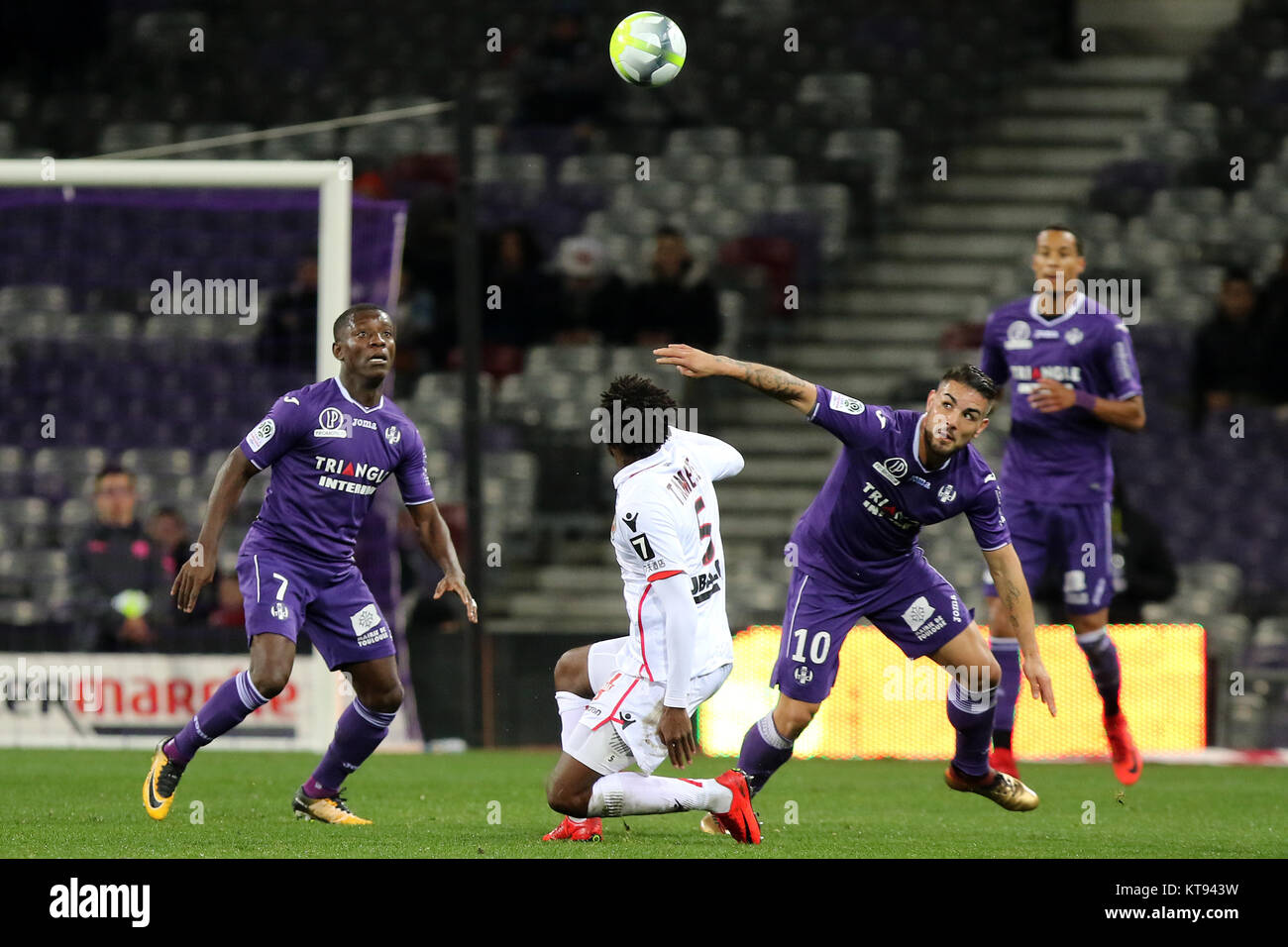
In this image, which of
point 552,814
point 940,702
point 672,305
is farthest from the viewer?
point 672,305

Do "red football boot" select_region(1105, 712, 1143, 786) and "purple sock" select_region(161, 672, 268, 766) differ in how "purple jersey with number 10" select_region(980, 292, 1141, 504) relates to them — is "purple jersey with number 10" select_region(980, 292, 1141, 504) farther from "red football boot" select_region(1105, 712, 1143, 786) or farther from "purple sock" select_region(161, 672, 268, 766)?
"purple sock" select_region(161, 672, 268, 766)

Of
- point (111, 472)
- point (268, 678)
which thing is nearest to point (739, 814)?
point (268, 678)

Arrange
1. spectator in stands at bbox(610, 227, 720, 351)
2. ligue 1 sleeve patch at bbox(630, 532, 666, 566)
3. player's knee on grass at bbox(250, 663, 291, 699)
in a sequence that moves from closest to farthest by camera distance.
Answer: ligue 1 sleeve patch at bbox(630, 532, 666, 566)
player's knee on grass at bbox(250, 663, 291, 699)
spectator in stands at bbox(610, 227, 720, 351)

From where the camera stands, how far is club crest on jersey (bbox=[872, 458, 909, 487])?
6.78 metres

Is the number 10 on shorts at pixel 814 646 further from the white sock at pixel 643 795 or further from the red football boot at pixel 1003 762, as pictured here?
the red football boot at pixel 1003 762

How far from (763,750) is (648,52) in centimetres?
415

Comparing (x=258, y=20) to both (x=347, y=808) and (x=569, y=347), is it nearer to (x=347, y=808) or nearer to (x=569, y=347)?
(x=569, y=347)

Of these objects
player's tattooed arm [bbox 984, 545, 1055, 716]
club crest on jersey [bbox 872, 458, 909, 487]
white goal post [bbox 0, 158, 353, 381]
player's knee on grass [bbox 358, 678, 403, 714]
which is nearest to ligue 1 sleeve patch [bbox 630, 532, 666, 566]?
club crest on jersey [bbox 872, 458, 909, 487]

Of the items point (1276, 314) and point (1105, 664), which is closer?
point (1105, 664)

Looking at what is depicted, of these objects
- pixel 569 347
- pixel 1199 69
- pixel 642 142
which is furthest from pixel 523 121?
pixel 1199 69

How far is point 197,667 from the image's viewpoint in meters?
10.9

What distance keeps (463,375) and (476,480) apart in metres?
0.65

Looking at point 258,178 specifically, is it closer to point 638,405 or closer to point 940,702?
point 940,702

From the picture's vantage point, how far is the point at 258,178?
1060cm
